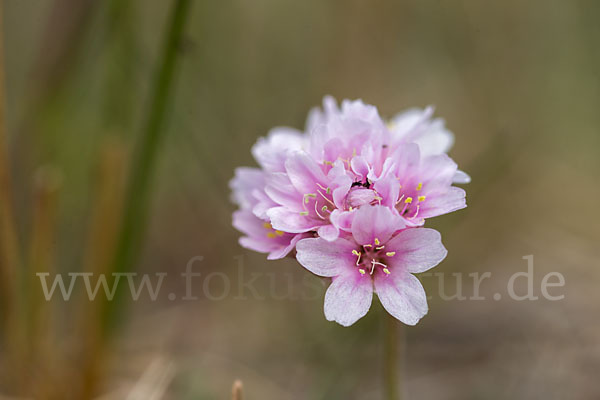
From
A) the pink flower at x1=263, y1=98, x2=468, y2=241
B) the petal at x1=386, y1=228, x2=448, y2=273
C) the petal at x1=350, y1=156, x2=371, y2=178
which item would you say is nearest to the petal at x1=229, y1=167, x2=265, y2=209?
the pink flower at x1=263, y1=98, x2=468, y2=241

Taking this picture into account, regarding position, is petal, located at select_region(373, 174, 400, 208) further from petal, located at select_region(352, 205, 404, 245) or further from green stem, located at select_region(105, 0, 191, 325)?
green stem, located at select_region(105, 0, 191, 325)

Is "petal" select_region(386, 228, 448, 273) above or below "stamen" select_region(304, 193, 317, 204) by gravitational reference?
below

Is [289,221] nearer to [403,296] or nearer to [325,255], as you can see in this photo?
[325,255]

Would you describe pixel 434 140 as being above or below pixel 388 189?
above

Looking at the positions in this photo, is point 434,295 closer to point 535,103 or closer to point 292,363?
point 292,363

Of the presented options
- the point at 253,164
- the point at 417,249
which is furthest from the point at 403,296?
the point at 253,164

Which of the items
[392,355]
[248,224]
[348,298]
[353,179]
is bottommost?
[392,355]
